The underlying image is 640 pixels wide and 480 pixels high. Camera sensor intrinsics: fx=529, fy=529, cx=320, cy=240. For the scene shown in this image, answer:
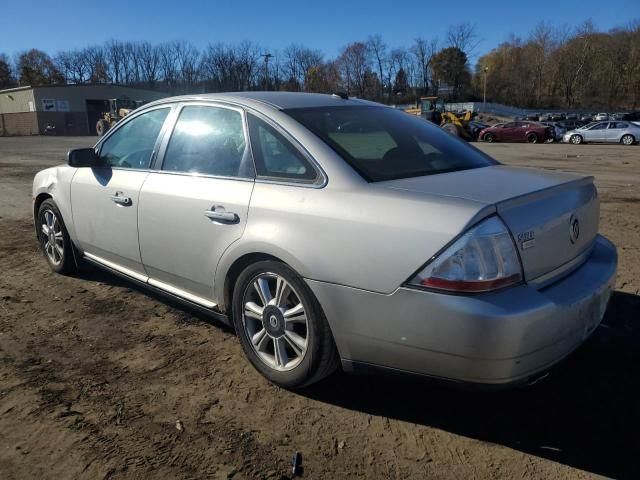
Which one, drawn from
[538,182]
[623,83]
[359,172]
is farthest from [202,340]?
[623,83]

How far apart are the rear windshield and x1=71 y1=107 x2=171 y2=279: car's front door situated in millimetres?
1262

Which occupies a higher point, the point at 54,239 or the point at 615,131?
the point at 54,239

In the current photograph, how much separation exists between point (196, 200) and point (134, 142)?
114 cm

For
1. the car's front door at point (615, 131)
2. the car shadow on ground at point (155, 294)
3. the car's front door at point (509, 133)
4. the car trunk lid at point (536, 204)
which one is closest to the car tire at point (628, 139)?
the car's front door at point (615, 131)

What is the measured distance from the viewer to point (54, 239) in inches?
188

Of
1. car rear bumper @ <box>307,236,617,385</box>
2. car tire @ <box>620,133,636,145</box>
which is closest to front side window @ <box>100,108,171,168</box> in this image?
car rear bumper @ <box>307,236,617,385</box>

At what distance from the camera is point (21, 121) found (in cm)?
5844

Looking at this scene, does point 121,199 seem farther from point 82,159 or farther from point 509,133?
point 509,133

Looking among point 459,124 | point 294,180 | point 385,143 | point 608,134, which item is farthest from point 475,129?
point 294,180

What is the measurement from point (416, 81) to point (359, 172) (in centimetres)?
12191

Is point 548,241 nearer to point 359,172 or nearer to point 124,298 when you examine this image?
point 359,172

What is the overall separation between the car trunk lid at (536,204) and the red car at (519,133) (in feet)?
109

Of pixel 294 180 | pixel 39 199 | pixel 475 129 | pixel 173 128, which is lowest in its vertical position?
pixel 475 129

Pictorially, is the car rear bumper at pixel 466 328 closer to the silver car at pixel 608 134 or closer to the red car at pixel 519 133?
the silver car at pixel 608 134
